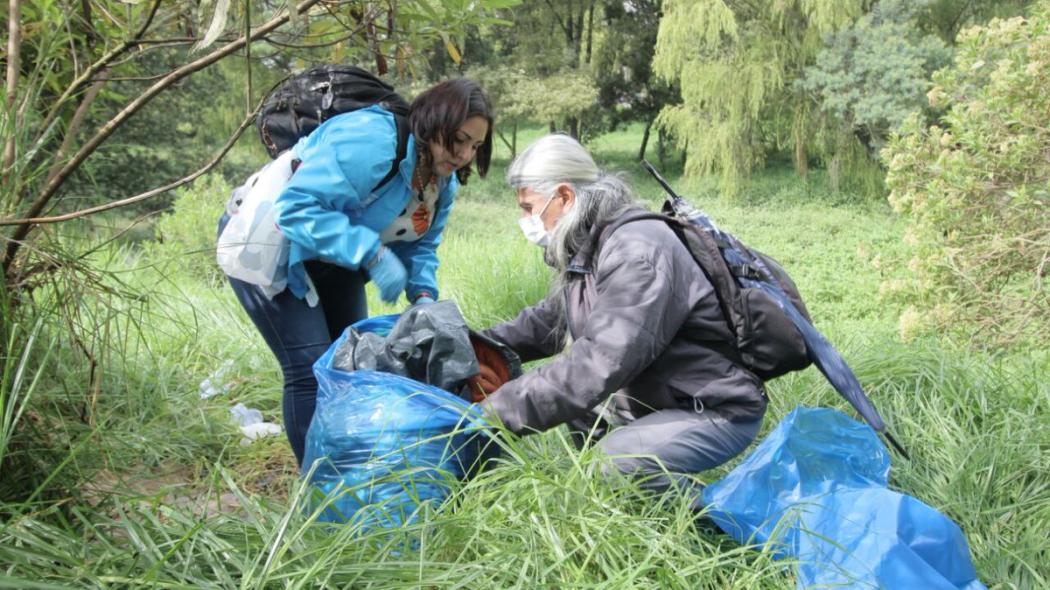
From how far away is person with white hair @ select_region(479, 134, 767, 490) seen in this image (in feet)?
7.45

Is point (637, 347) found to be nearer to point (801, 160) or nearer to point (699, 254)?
point (699, 254)

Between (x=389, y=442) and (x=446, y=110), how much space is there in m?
0.99

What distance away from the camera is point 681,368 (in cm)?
249

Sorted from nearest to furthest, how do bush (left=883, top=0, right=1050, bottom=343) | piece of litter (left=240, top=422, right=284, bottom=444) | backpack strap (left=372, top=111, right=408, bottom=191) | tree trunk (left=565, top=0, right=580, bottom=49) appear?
1. backpack strap (left=372, top=111, right=408, bottom=191)
2. piece of litter (left=240, top=422, right=284, bottom=444)
3. bush (left=883, top=0, right=1050, bottom=343)
4. tree trunk (left=565, top=0, right=580, bottom=49)

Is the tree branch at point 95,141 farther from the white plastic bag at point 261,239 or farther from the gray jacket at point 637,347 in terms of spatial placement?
the gray jacket at point 637,347

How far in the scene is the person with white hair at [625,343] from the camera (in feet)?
7.45

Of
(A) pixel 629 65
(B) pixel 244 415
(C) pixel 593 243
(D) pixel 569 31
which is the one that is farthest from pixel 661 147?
(C) pixel 593 243

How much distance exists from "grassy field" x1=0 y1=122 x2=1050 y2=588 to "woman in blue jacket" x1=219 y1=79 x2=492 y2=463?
326 millimetres

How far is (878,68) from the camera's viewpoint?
41.3ft

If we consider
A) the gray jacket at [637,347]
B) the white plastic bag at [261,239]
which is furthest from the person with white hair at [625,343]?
the white plastic bag at [261,239]

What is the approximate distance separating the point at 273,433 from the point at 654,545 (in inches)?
78.5

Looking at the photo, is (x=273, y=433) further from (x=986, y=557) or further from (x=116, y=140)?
(x=116, y=140)

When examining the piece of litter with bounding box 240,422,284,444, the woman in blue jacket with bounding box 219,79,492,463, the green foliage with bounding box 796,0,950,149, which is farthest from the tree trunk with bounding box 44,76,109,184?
the green foliage with bounding box 796,0,950,149

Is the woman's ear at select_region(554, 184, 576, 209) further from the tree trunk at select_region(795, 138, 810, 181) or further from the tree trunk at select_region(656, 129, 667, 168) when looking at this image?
the tree trunk at select_region(656, 129, 667, 168)
